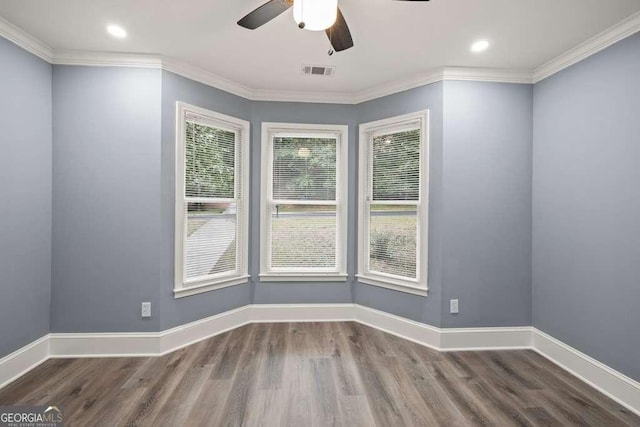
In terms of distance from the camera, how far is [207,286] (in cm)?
320

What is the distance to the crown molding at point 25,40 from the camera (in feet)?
7.47

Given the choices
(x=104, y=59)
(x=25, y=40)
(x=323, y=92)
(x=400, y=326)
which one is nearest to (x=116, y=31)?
(x=104, y=59)

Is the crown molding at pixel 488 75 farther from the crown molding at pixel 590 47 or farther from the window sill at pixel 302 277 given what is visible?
the window sill at pixel 302 277

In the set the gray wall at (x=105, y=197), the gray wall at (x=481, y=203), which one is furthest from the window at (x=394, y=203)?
the gray wall at (x=105, y=197)

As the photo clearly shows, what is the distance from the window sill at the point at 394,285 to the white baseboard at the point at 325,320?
0.30 m

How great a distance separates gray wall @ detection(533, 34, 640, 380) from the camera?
219 centimetres

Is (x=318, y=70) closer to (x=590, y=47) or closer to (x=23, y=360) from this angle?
(x=590, y=47)

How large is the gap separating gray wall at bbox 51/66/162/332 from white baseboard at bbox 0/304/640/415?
0.14 metres

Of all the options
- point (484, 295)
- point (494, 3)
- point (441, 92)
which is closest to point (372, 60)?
point (441, 92)

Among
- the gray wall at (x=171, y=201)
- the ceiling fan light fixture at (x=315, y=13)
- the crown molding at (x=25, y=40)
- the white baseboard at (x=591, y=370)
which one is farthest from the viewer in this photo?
the gray wall at (x=171, y=201)

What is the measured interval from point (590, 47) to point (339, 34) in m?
2.13

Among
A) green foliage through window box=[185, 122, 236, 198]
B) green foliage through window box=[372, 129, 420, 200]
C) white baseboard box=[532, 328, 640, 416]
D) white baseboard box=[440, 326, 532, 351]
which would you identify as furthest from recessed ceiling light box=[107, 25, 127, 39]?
white baseboard box=[532, 328, 640, 416]

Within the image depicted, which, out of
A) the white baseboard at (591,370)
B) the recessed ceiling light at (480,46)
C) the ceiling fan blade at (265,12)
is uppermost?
the recessed ceiling light at (480,46)

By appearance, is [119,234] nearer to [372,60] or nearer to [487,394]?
[372,60]
